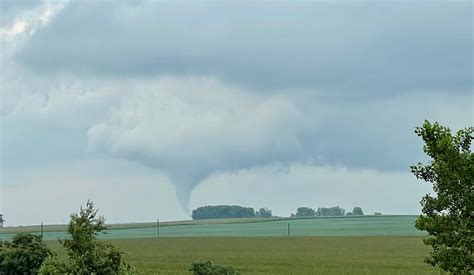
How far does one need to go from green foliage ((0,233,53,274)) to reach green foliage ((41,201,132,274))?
5.87 metres

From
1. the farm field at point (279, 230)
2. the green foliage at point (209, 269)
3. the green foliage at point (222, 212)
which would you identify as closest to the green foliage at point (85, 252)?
the green foliage at point (209, 269)

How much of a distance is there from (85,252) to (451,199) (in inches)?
364

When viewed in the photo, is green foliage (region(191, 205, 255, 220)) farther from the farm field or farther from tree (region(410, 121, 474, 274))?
tree (region(410, 121, 474, 274))

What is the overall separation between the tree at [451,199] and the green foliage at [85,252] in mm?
7862

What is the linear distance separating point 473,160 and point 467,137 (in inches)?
26.7

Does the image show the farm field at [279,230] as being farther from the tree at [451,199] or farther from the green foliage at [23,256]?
the tree at [451,199]

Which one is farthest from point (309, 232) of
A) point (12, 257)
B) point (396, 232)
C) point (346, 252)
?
point (12, 257)

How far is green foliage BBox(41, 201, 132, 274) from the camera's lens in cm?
1747

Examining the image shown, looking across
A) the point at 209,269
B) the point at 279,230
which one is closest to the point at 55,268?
the point at 209,269

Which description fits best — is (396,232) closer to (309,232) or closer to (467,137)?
(309,232)

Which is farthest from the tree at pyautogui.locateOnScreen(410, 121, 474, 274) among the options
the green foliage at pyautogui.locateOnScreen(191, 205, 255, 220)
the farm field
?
the green foliage at pyautogui.locateOnScreen(191, 205, 255, 220)

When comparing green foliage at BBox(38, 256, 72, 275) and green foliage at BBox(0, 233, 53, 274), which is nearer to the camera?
green foliage at BBox(38, 256, 72, 275)

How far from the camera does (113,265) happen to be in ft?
59.9

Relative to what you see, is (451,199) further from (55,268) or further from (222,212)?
(222,212)
